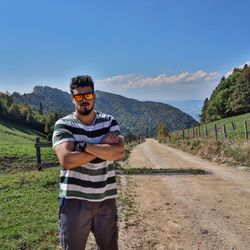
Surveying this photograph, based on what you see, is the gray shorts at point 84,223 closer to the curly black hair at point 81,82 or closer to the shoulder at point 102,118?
the shoulder at point 102,118

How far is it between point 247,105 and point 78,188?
89.8m

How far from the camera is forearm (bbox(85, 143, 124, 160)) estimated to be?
429 cm

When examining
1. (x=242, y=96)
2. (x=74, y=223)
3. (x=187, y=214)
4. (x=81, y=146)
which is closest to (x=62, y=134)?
(x=81, y=146)

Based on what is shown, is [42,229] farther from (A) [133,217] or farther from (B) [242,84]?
(B) [242,84]

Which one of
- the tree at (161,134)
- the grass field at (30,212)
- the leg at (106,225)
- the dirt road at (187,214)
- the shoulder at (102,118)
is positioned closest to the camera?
the leg at (106,225)

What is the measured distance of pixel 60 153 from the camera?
14.5 feet

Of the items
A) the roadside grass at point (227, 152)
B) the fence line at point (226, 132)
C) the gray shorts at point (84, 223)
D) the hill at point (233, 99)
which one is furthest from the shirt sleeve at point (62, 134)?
the hill at point (233, 99)

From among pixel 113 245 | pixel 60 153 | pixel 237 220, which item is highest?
pixel 60 153

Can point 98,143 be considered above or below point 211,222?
above

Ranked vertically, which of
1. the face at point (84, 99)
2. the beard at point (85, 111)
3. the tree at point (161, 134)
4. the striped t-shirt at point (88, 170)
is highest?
the face at point (84, 99)

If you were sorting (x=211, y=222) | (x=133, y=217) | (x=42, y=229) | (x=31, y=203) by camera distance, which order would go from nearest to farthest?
(x=42, y=229), (x=211, y=222), (x=133, y=217), (x=31, y=203)

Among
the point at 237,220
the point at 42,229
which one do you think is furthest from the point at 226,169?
the point at 42,229

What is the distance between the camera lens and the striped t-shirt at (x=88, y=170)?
4312mm

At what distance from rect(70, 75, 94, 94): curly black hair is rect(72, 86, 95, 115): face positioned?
4 centimetres
